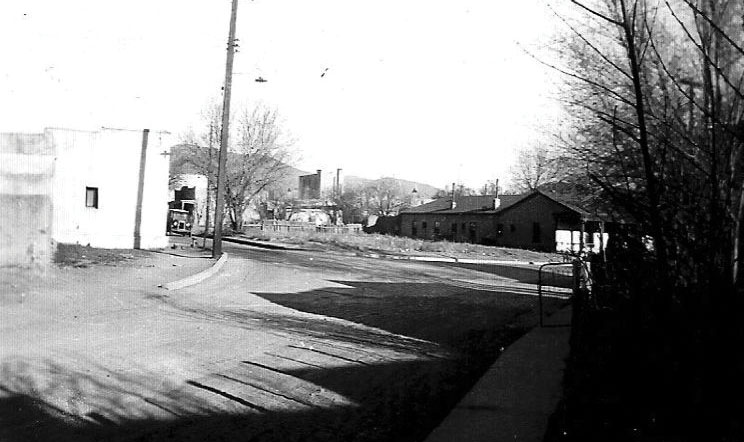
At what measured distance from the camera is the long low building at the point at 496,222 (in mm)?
56031

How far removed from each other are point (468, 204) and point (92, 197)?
50269mm

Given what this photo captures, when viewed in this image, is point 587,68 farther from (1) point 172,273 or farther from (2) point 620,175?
(1) point 172,273

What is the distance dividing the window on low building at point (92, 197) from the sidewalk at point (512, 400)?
17941 mm

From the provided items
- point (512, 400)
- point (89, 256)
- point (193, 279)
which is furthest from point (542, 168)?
point (89, 256)

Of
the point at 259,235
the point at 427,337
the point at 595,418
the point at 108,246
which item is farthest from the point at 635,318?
the point at 259,235

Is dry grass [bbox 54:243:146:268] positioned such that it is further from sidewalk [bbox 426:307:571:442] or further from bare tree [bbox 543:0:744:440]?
bare tree [bbox 543:0:744:440]

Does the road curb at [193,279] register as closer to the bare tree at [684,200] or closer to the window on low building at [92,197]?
the window on low building at [92,197]

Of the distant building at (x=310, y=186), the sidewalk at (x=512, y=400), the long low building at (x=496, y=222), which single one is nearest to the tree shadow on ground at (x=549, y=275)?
the sidewalk at (x=512, y=400)

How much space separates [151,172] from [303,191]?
273 feet

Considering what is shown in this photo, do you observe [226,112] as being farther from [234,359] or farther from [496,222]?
[496,222]

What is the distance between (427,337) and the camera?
397 inches

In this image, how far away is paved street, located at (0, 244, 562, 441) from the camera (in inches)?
208

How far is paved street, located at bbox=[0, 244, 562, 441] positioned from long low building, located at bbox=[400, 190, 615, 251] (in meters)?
38.9

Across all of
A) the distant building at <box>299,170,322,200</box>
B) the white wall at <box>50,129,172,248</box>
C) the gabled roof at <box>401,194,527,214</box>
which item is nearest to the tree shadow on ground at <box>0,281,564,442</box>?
the white wall at <box>50,129,172,248</box>
